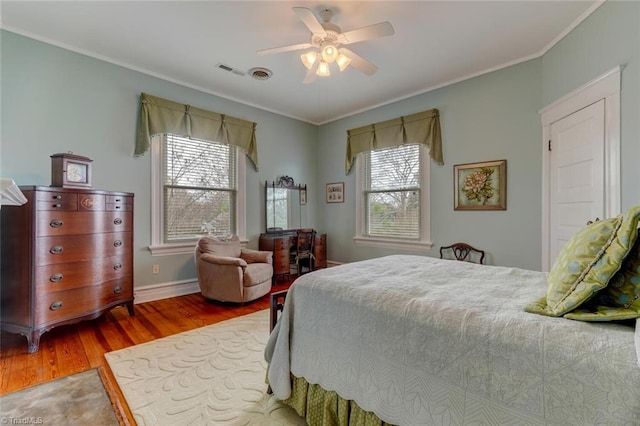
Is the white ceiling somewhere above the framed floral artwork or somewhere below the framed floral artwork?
above

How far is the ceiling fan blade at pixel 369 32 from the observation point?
2093 millimetres

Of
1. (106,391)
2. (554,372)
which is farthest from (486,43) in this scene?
(106,391)

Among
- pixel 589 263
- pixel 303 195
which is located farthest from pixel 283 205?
pixel 589 263

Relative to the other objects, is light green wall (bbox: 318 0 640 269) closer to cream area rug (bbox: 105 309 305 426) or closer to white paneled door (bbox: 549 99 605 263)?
white paneled door (bbox: 549 99 605 263)

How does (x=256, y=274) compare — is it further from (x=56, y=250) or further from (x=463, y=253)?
(x=463, y=253)

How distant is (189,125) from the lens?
12.7 ft

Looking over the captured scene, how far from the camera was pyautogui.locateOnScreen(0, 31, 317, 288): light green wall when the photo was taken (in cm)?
276

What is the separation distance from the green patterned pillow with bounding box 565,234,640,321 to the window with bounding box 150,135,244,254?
13.1 ft

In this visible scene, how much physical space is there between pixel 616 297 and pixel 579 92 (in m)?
2.46

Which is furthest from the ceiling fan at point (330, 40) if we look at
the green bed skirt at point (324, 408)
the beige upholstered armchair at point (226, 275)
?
the green bed skirt at point (324, 408)

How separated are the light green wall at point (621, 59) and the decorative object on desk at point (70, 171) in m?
4.53

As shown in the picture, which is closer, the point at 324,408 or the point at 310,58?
the point at 324,408

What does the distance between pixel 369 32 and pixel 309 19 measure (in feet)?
1.53

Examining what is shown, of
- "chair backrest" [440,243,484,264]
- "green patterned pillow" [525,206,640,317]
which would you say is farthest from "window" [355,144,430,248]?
"green patterned pillow" [525,206,640,317]
